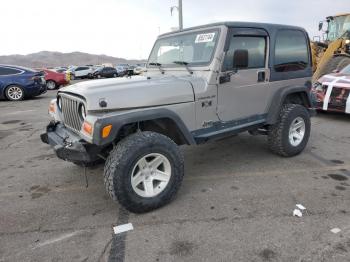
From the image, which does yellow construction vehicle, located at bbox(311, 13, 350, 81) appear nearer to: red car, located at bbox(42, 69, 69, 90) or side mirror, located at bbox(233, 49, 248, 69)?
side mirror, located at bbox(233, 49, 248, 69)

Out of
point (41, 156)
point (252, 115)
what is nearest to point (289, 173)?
point (252, 115)

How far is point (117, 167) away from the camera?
3.20m

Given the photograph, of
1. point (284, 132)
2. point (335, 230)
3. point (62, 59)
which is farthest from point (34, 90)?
point (62, 59)

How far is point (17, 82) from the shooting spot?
44.5ft

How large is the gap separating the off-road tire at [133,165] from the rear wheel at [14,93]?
1207cm

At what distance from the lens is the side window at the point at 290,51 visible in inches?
189

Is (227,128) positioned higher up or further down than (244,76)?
further down

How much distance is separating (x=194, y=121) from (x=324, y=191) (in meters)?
1.79

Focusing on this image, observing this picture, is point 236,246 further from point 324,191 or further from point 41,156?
point 41,156

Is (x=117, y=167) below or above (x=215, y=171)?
above

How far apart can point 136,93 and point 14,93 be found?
12135mm

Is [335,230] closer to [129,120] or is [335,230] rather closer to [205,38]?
[129,120]

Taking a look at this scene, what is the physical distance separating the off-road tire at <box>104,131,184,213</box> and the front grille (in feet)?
2.01

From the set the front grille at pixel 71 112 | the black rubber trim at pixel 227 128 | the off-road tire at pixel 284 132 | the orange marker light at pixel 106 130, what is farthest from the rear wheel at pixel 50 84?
the orange marker light at pixel 106 130
